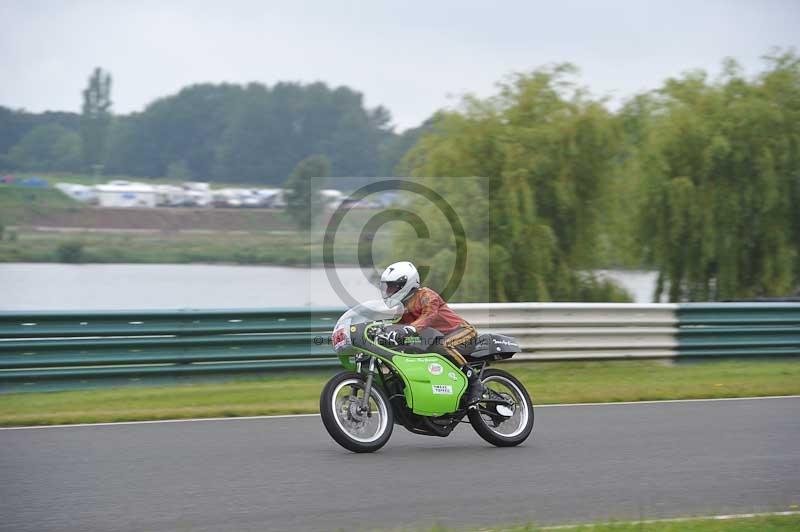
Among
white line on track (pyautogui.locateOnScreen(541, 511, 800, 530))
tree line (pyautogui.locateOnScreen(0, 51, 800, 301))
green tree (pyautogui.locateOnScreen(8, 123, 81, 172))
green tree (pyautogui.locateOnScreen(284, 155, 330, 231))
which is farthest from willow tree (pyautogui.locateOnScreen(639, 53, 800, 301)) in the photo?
white line on track (pyautogui.locateOnScreen(541, 511, 800, 530))

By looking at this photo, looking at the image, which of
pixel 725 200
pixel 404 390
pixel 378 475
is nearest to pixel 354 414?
pixel 404 390

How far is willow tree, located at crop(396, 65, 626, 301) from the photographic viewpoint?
2620 cm

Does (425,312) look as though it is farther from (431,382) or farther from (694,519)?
(694,519)

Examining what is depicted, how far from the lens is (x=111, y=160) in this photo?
27188mm

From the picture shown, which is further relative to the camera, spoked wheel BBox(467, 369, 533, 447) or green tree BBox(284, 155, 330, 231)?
green tree BBox(284, 155, 330, 231)

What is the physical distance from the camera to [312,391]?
12.7 m

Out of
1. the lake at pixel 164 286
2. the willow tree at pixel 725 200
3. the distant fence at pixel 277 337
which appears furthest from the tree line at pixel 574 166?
the distant fence at pixel 277 337

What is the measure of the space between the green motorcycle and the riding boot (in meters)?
0.05

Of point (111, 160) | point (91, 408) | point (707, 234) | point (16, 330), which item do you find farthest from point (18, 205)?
point (707, 234)

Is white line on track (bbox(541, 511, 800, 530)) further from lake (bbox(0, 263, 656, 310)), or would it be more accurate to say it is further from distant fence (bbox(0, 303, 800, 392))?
lake (bbox(0, 263, 656, 310))

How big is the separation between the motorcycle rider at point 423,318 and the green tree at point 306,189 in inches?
574

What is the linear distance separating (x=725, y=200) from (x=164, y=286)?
15.4 m

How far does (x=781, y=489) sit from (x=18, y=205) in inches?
771

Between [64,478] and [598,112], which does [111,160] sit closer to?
[598,112]
